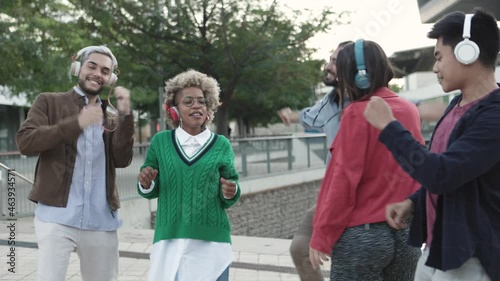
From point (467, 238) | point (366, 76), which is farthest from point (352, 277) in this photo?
point (366, 76)

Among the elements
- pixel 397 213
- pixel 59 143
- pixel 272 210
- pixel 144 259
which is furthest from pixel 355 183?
pixel 272 210

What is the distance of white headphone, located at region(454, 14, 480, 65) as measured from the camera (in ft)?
7.32

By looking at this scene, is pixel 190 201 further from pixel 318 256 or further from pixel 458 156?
pixel 458 156

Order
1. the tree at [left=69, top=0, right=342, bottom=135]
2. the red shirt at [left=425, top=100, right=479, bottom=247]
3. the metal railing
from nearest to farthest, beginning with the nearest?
the red shirt at [left=425, top=100, right=479, bottom=247], the metal railing, the tree at [left=69, top=0, right=342, bottom=135]

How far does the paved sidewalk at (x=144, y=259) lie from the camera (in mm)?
6395

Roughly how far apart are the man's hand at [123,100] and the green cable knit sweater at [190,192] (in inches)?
11.0

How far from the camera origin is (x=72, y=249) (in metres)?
3.55

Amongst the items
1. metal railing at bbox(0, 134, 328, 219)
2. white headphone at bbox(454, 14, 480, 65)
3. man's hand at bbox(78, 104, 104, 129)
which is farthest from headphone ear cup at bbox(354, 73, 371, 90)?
metal railing at bbox(0, 134, 328, 219)

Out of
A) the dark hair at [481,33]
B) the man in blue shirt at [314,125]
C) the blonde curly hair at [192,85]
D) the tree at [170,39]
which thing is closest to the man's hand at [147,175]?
the blonde curly hair at [192,85]

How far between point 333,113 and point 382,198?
112cm

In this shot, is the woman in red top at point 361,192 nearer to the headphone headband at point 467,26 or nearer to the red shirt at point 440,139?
the red shirt at point 440,139

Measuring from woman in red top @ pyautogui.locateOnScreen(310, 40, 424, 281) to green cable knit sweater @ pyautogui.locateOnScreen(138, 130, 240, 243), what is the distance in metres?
0.94

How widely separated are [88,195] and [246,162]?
44.1 ft

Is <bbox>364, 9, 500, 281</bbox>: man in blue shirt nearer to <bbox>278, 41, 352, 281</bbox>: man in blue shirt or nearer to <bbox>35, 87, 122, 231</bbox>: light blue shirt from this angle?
<bbox>278, 41, 352, 281</bbox>: man in blue shirt
